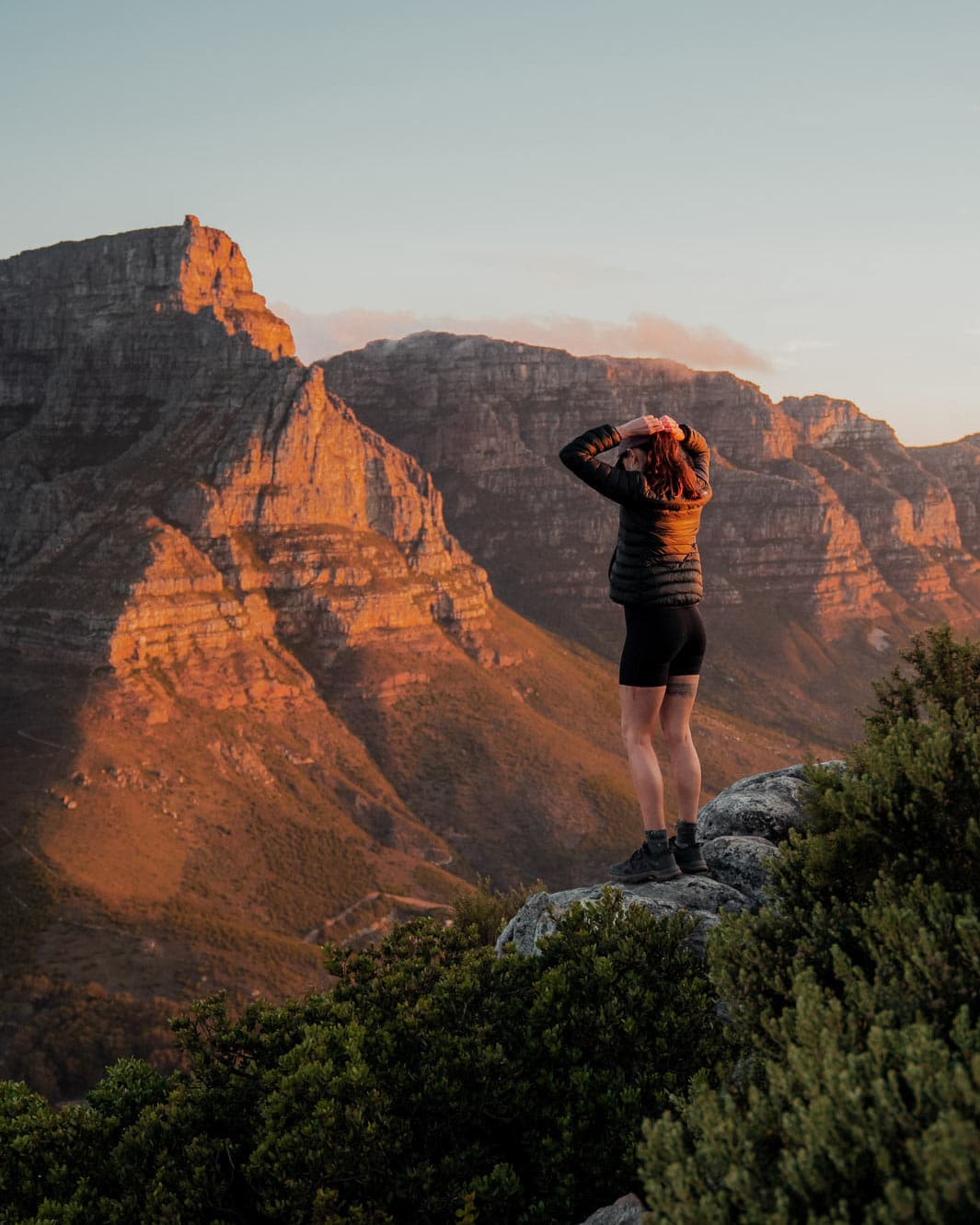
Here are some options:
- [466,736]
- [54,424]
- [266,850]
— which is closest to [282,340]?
[54,424]

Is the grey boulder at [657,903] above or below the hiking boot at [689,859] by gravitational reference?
below

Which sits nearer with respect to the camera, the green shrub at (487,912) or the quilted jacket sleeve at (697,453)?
the quilted jacket sleeve at (697,453)

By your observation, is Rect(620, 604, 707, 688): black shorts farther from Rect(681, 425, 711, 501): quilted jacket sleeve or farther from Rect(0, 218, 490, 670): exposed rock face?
Rect(0, 218, 490, 670): exposed rock face

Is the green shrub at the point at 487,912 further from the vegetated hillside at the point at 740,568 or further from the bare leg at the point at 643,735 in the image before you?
the vegetated hillside at the point at 740,568

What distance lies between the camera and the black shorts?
31.7ft

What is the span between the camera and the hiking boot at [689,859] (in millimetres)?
10727

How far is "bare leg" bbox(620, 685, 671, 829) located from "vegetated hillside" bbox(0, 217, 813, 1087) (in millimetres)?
56029

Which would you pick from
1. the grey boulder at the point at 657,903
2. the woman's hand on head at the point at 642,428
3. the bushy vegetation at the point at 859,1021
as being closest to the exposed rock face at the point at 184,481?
the grey boulder at the point at 657,903

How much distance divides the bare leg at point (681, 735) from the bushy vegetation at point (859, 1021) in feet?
7.42

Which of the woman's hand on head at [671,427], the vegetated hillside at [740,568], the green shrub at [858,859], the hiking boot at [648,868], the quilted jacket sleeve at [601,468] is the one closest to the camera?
the green shrub at [858,859]

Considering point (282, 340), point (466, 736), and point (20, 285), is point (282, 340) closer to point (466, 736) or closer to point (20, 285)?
point (20, 285)

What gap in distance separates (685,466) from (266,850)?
8074 cm

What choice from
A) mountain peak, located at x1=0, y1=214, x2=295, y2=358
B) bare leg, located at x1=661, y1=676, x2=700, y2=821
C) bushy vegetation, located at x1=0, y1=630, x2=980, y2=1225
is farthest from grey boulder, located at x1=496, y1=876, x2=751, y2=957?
mountain peak, located at x1=0, y1=214, x2=295, y2=358

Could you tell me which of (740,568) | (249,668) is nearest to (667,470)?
(249,668)
